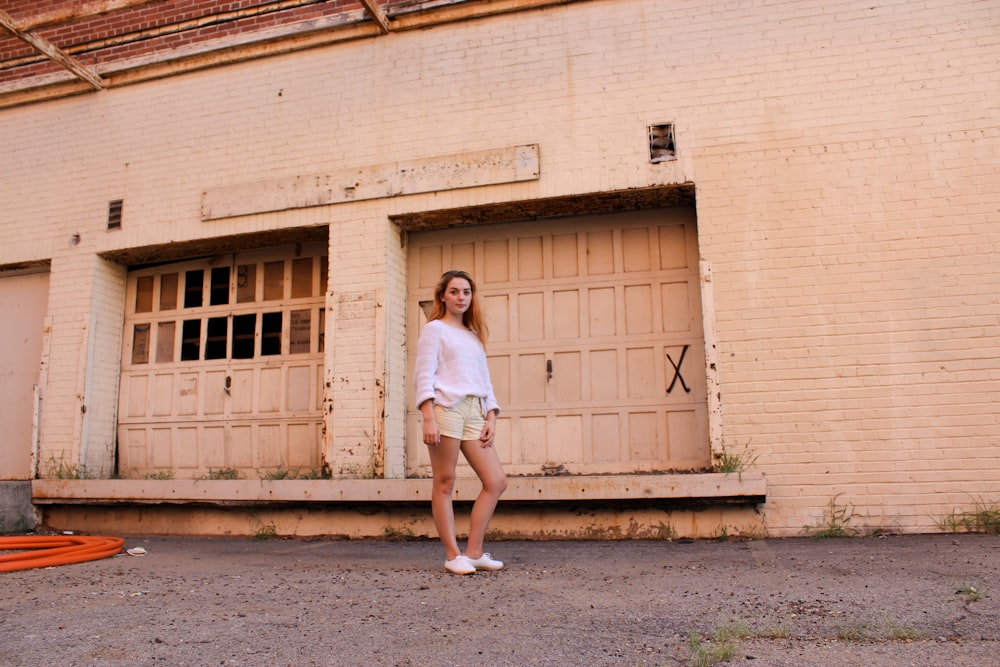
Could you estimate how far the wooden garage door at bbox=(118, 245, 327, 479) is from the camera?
7.72 meters

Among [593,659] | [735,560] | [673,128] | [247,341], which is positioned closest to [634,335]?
[673,128]

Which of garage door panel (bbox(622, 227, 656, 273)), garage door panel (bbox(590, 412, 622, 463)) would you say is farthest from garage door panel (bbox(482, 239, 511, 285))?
garage door panel (bbox(590, 412, 622, 463))

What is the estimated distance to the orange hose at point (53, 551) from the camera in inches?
200

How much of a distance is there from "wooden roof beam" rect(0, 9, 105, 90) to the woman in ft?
17.8

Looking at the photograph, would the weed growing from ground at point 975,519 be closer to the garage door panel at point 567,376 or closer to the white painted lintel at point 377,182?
the garage door panel at point 567,376

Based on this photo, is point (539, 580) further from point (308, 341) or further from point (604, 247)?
point (308, 341)

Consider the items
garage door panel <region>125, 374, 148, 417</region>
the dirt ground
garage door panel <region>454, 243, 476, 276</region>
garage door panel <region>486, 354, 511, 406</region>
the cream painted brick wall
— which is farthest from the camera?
garage door panel <region>125, 374, 148, 417</region>

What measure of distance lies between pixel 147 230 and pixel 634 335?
4.98 m

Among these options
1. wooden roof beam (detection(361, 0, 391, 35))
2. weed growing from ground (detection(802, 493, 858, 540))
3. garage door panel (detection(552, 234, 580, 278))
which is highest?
wooden roof beam (detection(361, 0, 391, 35))

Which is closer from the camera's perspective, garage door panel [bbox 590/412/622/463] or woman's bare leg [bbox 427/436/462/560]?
woman's bare leg [bbox 427/436/462/560]

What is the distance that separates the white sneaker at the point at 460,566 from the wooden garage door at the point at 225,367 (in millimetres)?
3346

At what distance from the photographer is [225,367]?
315 inches

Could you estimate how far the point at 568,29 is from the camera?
708 cm

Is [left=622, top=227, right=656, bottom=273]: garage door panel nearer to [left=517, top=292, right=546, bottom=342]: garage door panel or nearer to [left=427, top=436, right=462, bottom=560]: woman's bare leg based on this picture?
[left=517, top=292, right=546, bottom=342]: garage door panel
